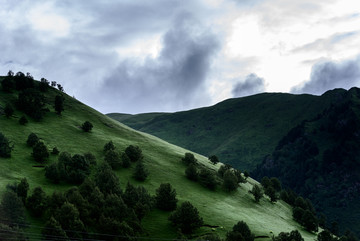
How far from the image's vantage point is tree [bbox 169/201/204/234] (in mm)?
82188

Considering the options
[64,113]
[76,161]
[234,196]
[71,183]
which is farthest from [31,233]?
[64,113]

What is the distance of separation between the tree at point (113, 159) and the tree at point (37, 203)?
39542 millimetres

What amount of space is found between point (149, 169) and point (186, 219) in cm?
4166

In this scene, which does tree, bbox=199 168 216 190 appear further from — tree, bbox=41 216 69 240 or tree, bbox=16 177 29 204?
tree, bbox=41 216 69 240

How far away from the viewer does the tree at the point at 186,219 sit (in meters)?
82.2

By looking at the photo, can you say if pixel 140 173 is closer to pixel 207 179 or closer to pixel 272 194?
pixel 207 179

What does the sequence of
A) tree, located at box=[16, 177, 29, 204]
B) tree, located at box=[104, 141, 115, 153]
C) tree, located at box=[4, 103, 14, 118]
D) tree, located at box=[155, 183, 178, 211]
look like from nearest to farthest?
tree, located at box=[16, 177, 29, 204], tree, located at box=[155, 183, 178, 211], tree, located at box=[104, 141, 115, 153], tree, located at box=[4, 103, 14, 118]

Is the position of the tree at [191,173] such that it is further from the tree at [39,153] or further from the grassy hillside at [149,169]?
the tree at [39,153]

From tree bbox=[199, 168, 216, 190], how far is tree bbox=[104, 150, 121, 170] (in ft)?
108

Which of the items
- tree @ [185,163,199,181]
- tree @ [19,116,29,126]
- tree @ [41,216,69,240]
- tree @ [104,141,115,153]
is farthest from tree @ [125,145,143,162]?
tree @ [41,216,69,240]

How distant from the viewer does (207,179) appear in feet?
409

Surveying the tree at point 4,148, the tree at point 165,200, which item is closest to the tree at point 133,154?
the tree at point 165,200

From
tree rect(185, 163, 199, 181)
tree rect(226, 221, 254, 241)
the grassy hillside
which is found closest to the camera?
tree rect(226, 221, 254, 241)

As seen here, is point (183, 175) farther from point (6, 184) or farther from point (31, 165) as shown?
point (6, 184)
